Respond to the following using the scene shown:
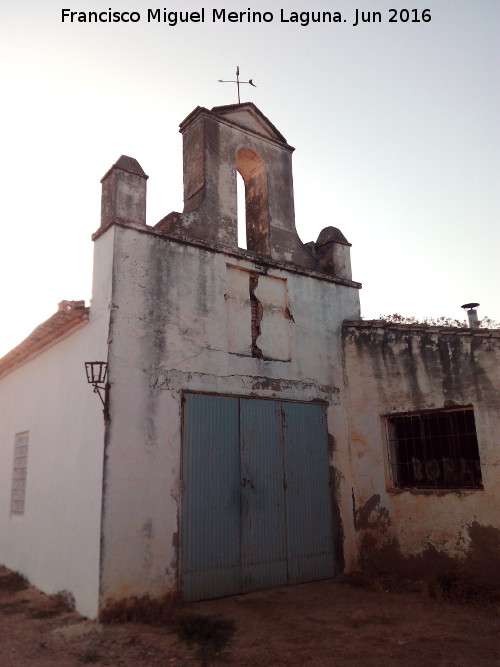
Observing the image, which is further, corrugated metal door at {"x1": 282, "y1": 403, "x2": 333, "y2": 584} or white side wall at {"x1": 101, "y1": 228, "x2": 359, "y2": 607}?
corrugated metal door at {"x1": 282, "y1": 403, "x2": 333, "y2": 584}

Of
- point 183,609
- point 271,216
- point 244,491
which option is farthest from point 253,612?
point 271,216

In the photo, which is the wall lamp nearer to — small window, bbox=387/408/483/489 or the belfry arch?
the belfry arch

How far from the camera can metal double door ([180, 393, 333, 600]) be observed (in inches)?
286

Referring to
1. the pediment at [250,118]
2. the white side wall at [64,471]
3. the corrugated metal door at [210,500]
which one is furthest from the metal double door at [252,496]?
the pediment at [250,118]

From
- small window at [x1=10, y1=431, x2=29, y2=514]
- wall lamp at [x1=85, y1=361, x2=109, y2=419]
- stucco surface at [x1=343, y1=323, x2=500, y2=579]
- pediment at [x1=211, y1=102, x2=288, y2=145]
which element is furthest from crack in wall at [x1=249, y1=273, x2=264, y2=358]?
small window at [x1=10, y1=431, x2=29, y2=514]

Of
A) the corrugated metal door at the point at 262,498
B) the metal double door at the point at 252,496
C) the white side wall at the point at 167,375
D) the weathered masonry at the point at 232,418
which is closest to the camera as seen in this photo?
the white side wall at the point at 167,375

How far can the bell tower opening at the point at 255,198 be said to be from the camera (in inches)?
382

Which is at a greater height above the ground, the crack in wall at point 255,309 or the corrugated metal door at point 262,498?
the crack in wall at point 255,309

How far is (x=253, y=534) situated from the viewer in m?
7.78

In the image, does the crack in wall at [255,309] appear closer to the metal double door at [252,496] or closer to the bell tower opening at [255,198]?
the bell tower opening at [255,198]

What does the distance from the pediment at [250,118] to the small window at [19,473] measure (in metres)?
7.12

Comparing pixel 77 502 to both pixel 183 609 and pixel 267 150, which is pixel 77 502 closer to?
pixel 183 609

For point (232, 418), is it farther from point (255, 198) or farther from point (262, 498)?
point (255, 198)

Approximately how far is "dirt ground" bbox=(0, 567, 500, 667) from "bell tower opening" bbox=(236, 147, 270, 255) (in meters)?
5.93
